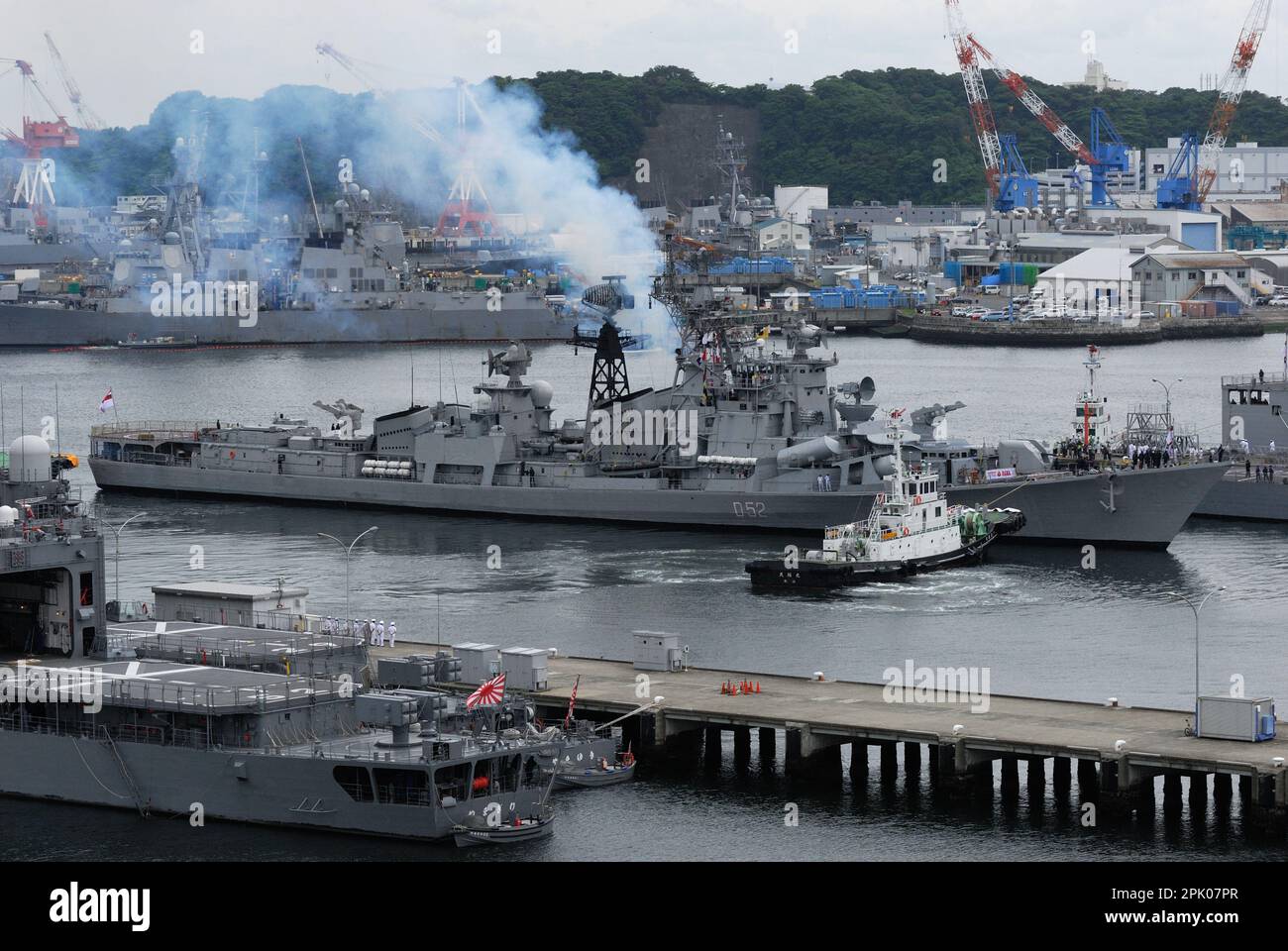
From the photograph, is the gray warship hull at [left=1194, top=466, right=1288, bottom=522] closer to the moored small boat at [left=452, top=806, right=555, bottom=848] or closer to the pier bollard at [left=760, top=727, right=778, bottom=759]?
the pier bollard at [left=760, top=727, right=778, bottom=759]

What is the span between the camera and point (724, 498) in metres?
63.3

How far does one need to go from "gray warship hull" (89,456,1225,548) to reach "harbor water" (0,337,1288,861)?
2.05 ft

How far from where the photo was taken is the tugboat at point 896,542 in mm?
53156

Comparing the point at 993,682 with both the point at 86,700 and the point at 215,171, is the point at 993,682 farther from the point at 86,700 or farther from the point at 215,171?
the point at 215,171

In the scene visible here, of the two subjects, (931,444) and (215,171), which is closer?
(931,444)

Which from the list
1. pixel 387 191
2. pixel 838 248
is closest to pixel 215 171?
pixel 387 191

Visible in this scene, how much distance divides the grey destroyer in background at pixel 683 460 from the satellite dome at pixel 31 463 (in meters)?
26.7

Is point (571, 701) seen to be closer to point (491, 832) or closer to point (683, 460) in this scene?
point (491, 832)

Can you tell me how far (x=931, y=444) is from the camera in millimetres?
62688

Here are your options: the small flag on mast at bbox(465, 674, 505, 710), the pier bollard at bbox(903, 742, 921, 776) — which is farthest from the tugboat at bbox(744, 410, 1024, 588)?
the small flag on mast at bbox(465, 674, 505, 710)


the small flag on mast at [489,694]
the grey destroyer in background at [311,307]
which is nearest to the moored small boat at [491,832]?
the small flag on mast at [489,694]

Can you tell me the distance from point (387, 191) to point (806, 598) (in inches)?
5057

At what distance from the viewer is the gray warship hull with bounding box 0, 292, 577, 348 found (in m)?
126
